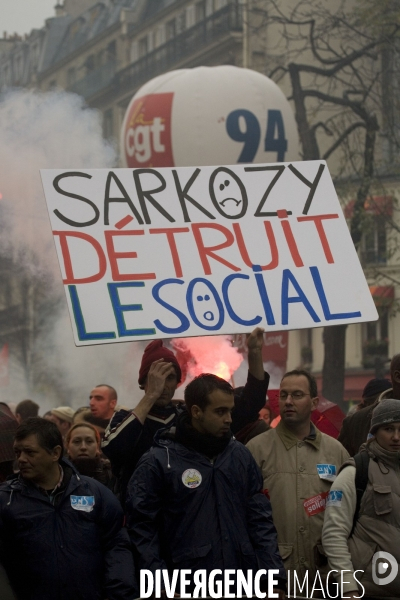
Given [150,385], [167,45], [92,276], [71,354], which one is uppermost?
[167,45]

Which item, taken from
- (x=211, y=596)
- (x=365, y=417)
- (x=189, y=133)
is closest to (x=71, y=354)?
(x=189, y=133)

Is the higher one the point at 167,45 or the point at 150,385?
the point at 167,45

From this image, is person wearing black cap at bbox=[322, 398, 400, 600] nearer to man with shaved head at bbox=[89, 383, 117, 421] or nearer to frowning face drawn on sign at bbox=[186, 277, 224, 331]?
frowning face drawn on sign at bbox=[186, 277, 224, 331]

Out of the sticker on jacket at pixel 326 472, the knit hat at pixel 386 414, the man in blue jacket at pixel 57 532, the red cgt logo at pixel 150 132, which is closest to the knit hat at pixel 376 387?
the sticker on jacket at pixel 326 472

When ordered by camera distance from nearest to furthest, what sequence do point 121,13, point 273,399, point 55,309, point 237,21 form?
point 273,399 < point 55,309 < point 237,21 < point 121,13

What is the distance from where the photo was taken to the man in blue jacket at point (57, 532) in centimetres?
452

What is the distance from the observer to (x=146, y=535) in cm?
463

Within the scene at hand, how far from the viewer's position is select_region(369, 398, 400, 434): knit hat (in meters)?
4.96

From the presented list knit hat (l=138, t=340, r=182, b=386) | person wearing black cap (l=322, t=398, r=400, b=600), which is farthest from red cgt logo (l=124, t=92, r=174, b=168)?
person wearing black cap (l=322, t=398, r=400, b=600)

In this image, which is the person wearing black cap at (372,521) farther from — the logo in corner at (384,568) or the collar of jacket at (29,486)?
the collar of jacket at (29,486)

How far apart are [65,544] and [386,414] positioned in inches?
55.1

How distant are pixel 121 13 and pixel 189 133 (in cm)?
2830

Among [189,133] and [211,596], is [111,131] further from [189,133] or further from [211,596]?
[211,596]

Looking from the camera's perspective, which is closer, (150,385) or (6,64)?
(150,385)
